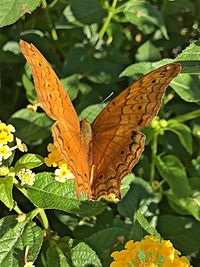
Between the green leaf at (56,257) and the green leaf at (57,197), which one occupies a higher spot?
the green leaf at (57,197)

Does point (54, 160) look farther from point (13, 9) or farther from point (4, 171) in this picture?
point (13, 9)

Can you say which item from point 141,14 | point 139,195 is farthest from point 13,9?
point 139,195

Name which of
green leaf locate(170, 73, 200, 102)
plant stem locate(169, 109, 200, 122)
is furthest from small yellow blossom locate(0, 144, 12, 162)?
plant stem locate(169, 109, 200, 122)

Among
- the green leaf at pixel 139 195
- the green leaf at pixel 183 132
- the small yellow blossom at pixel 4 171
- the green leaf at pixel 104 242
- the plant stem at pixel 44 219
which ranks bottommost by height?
the green leaf at pixel 139 195

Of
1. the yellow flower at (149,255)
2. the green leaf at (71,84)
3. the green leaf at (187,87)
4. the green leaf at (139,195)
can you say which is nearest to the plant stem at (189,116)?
the green leaf at (187,87)

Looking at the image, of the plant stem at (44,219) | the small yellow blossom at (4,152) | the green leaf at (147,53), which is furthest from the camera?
the green leaf at (147,53)

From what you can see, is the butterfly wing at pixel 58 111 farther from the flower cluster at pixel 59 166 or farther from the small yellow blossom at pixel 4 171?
the small yellow blossom at pixel 4 171

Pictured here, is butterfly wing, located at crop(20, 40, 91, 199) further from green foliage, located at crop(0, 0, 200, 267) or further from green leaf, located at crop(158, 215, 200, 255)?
green leaf, located at crop(158, 215, 200, 255)
